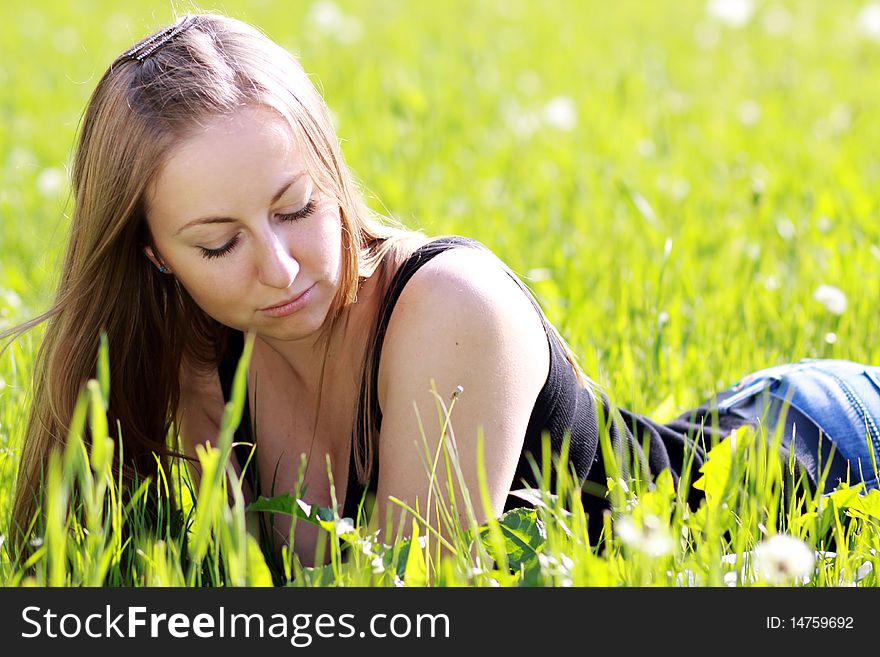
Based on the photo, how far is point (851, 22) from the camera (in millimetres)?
6422

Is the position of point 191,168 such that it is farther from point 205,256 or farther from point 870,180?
point 870,180

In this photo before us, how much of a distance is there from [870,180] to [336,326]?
2.45 metres

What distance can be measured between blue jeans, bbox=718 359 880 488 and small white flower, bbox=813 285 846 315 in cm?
41

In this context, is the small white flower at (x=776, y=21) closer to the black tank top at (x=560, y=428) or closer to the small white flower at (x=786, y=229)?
the small white flower at (x=786, y=229)

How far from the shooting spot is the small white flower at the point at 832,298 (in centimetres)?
Result: 261

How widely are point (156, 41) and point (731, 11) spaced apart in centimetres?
475

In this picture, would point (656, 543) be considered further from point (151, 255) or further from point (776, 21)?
point (776, 21)

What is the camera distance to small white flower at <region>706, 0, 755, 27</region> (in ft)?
19.8

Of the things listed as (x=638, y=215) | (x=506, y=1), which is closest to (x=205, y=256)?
(x=638, y=215)

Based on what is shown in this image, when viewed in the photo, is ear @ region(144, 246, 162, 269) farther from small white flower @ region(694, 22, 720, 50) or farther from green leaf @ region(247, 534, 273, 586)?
small white flower @ region(694, 22, 720, 50)

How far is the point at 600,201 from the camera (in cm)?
377

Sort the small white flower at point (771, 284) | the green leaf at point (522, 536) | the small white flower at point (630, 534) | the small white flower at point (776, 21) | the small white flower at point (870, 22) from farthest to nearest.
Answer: the small white flower at point (776, 21) → the small white flower at point (870, 22) → the small white flower at point (771, 284) → the green leaf at point (522, 536) → the small white flower at point (630, 534)

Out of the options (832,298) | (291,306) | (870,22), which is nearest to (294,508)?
(291,306)

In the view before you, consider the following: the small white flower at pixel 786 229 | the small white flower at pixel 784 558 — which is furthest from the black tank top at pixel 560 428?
the small white flower at pixel 786 229
